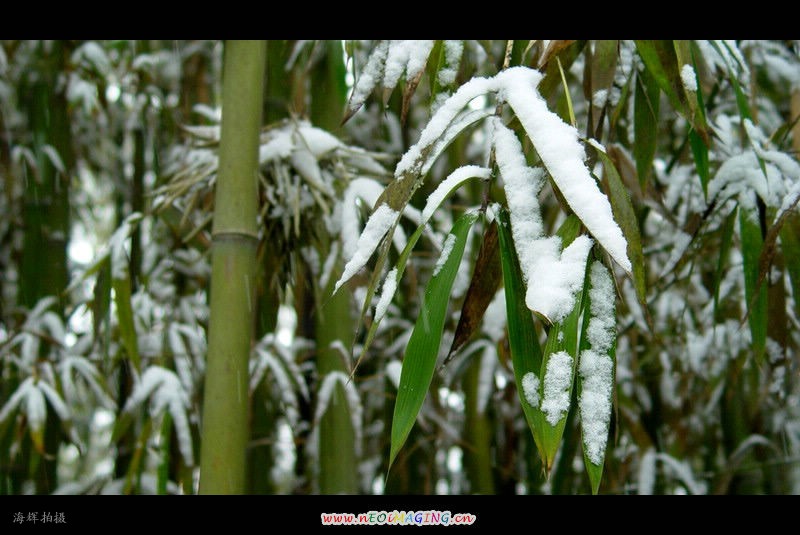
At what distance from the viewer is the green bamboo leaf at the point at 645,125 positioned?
0.95 m

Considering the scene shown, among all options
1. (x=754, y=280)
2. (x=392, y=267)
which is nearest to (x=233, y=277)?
(x=392, y=267)

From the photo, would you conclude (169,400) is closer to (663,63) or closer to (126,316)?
(126,316)

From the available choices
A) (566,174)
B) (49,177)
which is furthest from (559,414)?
(49,177)

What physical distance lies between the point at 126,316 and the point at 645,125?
2.67 feet

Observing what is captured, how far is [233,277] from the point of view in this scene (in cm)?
97

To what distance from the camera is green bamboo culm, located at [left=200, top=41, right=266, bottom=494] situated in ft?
2.99

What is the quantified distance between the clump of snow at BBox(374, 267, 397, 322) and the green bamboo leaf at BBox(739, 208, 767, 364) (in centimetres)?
49

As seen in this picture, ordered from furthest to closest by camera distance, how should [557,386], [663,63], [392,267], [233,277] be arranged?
[392,267] → [233,277] → [663,63] → [557,386]

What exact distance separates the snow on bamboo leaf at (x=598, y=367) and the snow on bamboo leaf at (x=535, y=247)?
0.10 ft

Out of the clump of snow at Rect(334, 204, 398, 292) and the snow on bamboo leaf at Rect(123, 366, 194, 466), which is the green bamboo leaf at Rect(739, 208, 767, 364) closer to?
the clump of snow at Rect(334, 204, 398, 292)

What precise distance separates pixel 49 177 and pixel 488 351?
1203 millimetres

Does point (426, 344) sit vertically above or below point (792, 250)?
below

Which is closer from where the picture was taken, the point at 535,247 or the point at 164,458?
the point at 535,247

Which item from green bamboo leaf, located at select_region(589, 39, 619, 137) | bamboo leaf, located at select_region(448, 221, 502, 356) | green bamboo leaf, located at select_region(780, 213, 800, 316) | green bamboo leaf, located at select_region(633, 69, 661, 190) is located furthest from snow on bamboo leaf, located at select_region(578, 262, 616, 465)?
green bamboo leaf, located at select_region(780, 213, 800, 316)
